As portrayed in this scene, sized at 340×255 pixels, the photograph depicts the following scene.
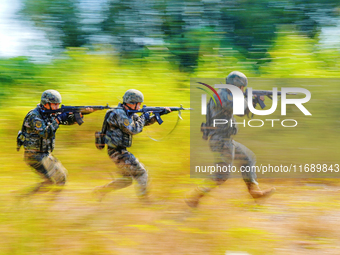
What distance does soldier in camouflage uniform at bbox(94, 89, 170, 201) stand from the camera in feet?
13.4

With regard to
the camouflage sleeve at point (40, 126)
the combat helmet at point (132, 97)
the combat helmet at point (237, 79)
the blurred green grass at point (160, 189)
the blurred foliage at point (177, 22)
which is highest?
the blurred foliage at point (177, 22)

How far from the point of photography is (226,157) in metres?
4.07

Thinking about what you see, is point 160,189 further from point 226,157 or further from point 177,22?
point 177,22

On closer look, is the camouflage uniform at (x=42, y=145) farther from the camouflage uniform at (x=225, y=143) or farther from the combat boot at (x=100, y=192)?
the camouflage uniform at (x=225, y=143)

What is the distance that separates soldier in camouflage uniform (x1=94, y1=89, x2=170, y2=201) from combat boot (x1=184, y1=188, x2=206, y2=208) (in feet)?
1.67

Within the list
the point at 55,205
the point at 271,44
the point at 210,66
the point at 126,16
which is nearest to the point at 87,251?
the point at 55,205

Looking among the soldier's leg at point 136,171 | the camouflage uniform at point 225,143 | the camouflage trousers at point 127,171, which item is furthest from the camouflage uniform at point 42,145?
the camouflage uniform at point 225,143

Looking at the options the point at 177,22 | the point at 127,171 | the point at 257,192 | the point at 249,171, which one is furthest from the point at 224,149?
the point at 177,22

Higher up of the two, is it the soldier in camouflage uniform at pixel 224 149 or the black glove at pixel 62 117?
the black glove at pixel 62 117

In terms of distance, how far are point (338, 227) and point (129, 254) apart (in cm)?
216

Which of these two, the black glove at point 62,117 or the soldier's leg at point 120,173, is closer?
the soldier's leg at point 120,173

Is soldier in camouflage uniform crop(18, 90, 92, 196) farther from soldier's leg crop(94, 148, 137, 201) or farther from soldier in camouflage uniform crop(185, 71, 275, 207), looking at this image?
soldier in camouflage uniform crop(185, 71, 275, 207)

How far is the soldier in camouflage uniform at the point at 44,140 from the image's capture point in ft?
13.6

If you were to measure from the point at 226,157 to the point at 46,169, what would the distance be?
210cm
